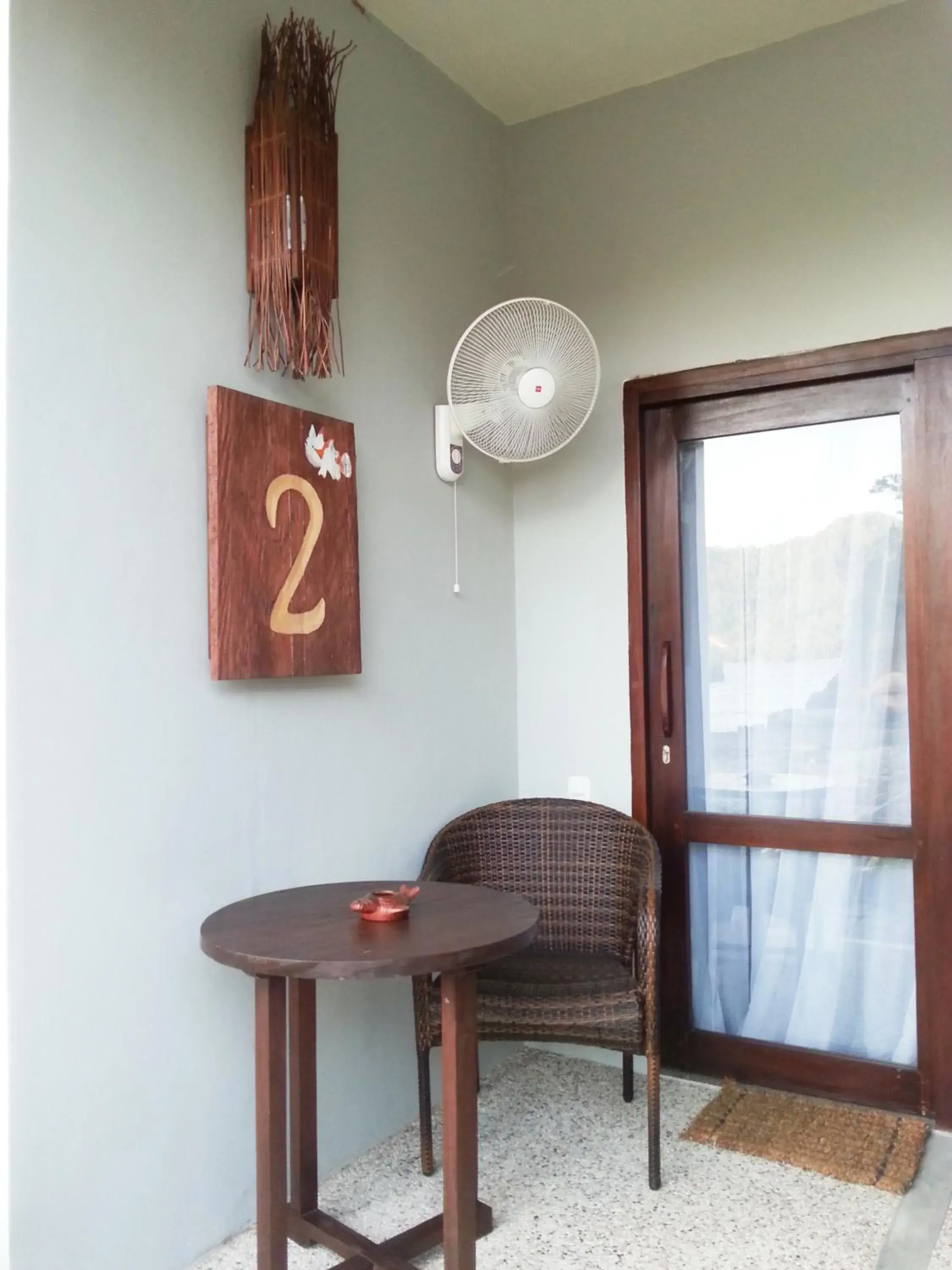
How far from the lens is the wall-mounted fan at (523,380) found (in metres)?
2.72

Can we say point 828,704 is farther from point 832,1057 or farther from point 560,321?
point 560,321

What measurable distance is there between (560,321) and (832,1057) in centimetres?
214

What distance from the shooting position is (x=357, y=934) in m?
1.86

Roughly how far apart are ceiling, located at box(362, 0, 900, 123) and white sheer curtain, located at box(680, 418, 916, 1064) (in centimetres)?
110

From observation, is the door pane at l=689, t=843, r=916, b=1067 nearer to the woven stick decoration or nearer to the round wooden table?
the round wooden table

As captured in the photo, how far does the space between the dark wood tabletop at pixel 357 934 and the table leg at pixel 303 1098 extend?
8.6 inches

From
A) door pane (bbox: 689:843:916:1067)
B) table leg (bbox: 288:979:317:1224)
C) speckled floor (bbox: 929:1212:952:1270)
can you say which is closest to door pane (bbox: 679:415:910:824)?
door pane (bbox: 689:843:916:1067)

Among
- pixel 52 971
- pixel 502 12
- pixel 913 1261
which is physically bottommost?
pixel 913 1261

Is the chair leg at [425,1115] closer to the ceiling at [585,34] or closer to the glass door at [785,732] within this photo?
the glass door at [785,732]

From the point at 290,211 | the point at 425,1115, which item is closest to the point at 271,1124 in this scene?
the point at 425,1115

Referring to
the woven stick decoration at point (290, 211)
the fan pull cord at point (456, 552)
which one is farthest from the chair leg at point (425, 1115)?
the woven stick decoration at point (290, 211)

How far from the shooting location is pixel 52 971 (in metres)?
1.83

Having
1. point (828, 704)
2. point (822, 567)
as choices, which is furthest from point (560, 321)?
point (828, 704)

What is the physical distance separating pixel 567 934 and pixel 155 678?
1.40m
